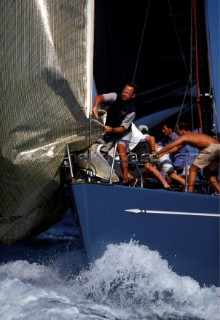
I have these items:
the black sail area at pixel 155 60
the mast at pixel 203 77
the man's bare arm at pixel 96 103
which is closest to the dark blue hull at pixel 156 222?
the man's bare arm at pixel 96 103

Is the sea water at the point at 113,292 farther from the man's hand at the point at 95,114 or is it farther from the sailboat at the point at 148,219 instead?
the man's hand at the point at 95,114

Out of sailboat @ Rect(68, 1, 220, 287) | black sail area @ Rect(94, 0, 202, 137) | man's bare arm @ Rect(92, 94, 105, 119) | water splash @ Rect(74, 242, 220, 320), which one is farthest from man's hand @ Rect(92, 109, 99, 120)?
black sail area @ Rect(94, 0, 202, 137)

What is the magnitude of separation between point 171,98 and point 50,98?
12.3ft

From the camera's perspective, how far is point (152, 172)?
Answer: 27.1ft

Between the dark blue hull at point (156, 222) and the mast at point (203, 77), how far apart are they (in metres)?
2.47

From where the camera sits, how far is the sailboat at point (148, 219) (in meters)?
7.71

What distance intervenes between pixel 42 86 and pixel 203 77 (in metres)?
3.31

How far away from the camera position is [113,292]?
290 inches

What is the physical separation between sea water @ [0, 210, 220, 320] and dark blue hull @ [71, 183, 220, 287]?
0.42 ft

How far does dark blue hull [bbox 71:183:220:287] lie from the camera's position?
304 inches

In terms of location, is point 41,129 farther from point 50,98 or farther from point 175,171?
point 175,171

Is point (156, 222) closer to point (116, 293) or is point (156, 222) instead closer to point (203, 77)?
point (116, 293)

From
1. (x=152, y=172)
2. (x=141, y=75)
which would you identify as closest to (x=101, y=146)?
(x=152, y=172)

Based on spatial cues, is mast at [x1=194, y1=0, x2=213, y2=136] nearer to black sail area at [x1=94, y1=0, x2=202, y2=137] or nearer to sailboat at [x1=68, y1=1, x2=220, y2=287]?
black sail area at [x1=94, y1=0, x2=202, y2=137]
